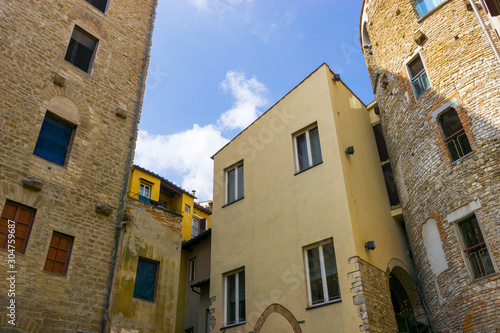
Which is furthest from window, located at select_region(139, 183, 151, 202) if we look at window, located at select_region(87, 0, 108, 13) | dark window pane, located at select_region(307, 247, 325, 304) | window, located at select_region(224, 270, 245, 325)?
dark window pane, located at select_region(307, 247, 325, 304)

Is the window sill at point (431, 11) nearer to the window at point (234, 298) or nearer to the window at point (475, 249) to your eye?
the window at point (475, 249)

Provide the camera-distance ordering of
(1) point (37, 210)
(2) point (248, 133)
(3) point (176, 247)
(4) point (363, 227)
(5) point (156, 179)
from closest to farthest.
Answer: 1. (1) point (37, 210)
2. (4) point (363, 227)
3. (3) point (176, 247)
4. (2) point (248, 133)
5. (5) point (156, 179)

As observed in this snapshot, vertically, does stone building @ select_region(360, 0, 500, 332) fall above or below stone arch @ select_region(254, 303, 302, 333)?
above

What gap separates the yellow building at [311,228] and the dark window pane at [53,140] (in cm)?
624

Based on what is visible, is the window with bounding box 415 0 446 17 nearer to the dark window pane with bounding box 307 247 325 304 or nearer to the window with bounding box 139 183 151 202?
the dark window pane with bounding box 307 247 325 304

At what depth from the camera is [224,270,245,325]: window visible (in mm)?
12875

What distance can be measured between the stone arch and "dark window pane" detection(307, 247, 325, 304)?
0.79 m

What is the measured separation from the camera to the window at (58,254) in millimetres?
9891

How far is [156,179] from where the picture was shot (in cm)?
2266

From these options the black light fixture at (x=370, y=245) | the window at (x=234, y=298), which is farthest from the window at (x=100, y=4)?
the black light fixture at (x=370, y=245)

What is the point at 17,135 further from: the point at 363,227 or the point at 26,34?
the point at 363,227

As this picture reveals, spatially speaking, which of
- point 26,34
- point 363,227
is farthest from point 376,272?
point 26,34

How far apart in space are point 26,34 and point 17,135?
3336mm
